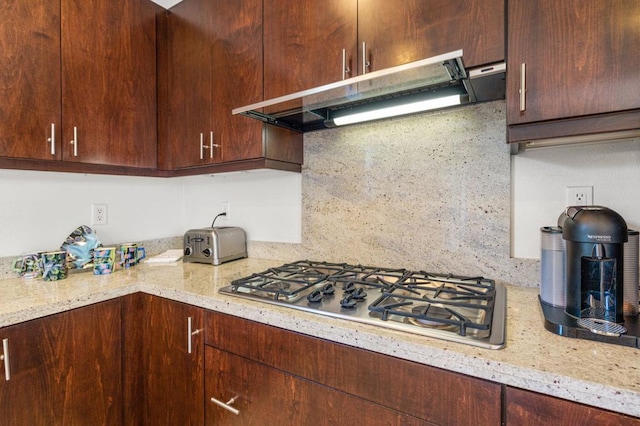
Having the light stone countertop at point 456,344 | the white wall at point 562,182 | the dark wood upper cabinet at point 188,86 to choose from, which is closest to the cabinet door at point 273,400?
the light stone countertop at point 456,344

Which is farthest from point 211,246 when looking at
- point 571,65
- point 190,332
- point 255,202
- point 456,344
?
point 571,65

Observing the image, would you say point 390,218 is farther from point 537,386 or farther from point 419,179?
point 537,386

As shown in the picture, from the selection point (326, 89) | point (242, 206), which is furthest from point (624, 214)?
point (242, 206)

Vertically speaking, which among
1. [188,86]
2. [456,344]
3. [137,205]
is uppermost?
[188,86]

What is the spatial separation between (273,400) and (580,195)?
1.21 meters

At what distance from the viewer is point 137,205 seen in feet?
6.13

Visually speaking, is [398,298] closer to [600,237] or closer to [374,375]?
[374,375]

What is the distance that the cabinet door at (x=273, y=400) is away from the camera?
78 cm

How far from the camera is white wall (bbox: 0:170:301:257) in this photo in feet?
4.69

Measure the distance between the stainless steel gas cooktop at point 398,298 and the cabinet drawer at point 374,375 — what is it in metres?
0.08

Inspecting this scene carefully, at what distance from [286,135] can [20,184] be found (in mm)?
1246

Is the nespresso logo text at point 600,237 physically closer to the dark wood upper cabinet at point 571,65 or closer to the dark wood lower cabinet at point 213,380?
the dark wood upper cabinet at point 571,65

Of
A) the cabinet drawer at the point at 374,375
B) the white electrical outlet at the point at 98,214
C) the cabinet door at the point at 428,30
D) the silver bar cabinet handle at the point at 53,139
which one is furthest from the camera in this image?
the white electrical outlet at the point at 98,214

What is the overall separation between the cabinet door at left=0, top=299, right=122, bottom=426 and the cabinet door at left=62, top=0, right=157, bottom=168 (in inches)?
28.1
